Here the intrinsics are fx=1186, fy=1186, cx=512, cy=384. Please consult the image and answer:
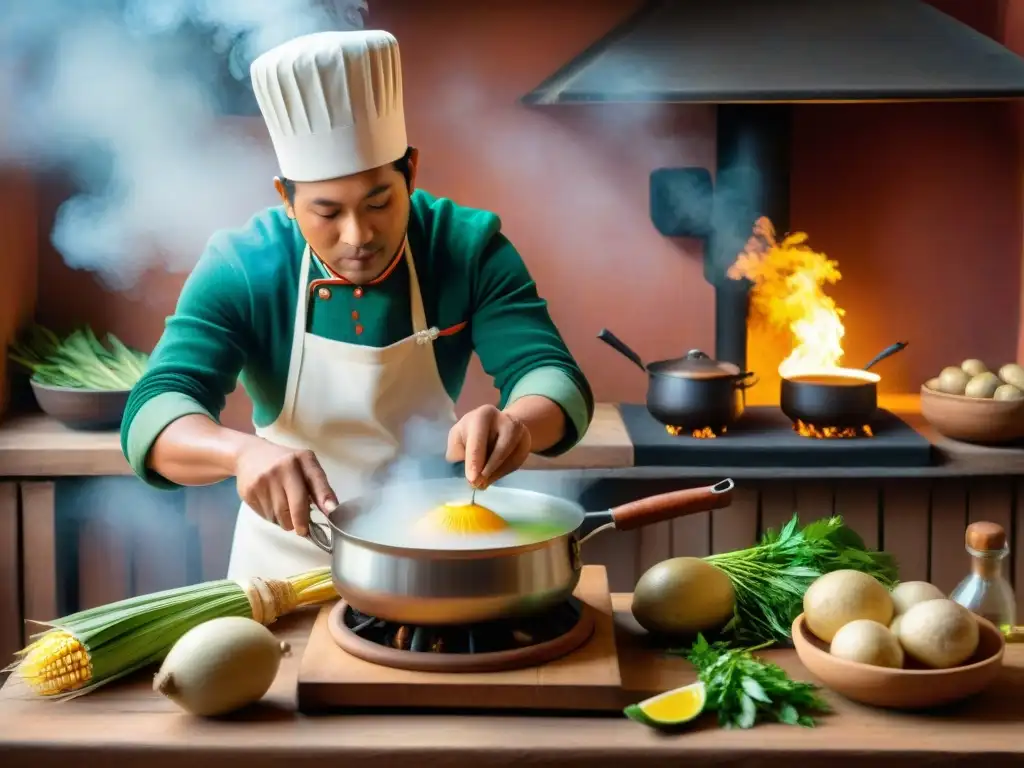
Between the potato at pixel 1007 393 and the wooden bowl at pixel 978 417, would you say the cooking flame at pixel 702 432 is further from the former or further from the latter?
the potato at pixel 1007 393

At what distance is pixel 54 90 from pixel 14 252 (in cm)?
49

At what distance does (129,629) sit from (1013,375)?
254 centimetres

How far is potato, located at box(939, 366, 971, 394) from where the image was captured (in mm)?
3225

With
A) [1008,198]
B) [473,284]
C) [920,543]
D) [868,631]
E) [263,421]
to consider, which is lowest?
[920,543]

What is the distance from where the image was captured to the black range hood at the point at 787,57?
2988 mm

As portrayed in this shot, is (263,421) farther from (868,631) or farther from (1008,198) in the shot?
(1008,198)

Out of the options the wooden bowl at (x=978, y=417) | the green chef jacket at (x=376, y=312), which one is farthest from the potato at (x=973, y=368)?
the green chef jacket at (x=376, y=312)

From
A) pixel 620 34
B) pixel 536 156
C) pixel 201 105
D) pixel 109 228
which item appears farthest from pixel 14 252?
pixel 620 34

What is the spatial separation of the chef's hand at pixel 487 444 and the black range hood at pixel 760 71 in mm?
1555

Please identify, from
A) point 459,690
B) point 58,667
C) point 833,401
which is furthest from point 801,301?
point 58,667

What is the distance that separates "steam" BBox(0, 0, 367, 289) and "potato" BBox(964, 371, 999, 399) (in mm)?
2010

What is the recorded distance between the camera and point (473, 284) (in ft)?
7.26

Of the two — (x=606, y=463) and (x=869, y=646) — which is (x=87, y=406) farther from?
(x=869, y=646)

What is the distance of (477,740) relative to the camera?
53.1 inches
